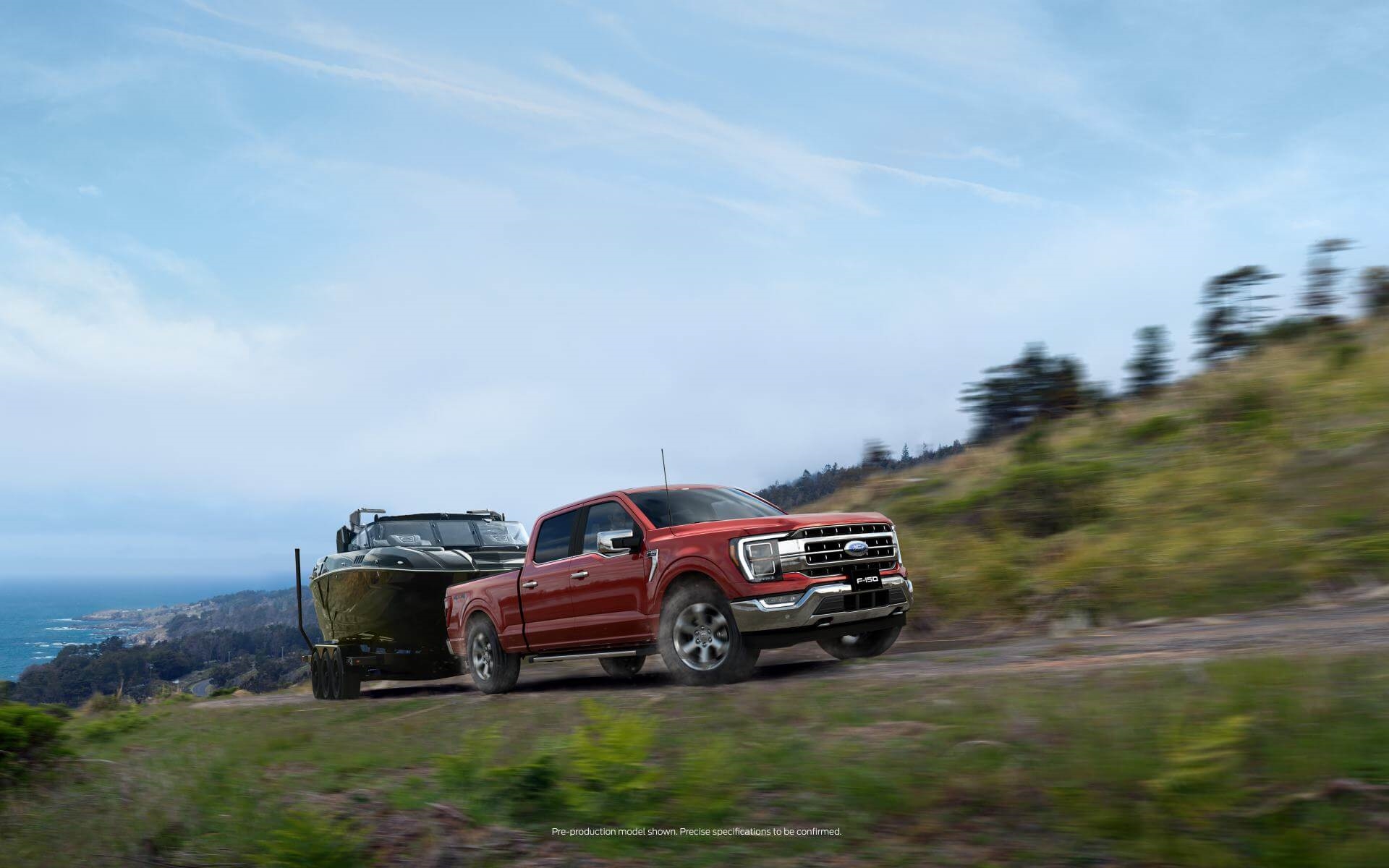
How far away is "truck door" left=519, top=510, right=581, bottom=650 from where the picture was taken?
425 inches

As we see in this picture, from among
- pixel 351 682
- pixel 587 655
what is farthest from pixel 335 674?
pixel 587 655

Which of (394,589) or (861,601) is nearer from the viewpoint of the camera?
(861,601)

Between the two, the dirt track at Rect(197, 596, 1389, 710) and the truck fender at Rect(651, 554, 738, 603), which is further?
the truck fender at Rect(651, 554, 738, 603)

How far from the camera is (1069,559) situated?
11.3 meters

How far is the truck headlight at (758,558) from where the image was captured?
8.72 metres

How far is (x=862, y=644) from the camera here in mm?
10352

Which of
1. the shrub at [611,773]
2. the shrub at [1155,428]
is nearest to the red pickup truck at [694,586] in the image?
the shrub at [611,773]

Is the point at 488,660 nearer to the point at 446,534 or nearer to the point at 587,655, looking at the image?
the point at 587,655

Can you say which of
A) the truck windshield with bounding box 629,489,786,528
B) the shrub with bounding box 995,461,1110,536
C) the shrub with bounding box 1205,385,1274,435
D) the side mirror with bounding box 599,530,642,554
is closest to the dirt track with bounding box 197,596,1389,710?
the side mirror with bounding box 599,530,642,554

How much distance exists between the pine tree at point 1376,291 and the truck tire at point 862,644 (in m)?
10.1

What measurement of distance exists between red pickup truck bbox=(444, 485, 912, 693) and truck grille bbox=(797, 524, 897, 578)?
12 millimetres

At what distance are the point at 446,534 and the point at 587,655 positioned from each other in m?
4.78

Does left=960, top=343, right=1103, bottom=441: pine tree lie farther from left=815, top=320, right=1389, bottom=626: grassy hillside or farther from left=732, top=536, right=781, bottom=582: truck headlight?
left=732, top=536, right=781, bottom=582: truck headlight

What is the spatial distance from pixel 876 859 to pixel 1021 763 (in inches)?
37.2
